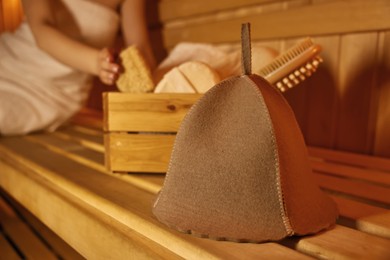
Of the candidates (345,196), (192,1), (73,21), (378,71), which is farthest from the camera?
(192,1)

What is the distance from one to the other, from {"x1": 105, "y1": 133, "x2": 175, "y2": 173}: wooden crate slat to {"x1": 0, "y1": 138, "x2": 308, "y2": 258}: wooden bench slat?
5cm

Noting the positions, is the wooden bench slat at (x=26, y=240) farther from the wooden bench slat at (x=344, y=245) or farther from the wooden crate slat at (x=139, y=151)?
the wooden bench slat at (x=344, y=245)

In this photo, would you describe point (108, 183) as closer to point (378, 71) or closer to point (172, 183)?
point (172, 183)

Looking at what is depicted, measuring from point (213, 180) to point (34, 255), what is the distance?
77 centimetres

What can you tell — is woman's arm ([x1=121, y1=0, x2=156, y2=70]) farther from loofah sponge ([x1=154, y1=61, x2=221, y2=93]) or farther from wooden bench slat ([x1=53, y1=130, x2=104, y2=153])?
loofah sponge ([x1=154, y1=61, x2=221, y2=93])

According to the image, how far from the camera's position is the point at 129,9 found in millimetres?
1669

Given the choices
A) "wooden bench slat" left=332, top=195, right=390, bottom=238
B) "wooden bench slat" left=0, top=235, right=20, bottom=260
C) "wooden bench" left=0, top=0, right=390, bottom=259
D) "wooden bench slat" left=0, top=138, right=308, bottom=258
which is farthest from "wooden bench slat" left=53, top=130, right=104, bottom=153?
"wooden bench slat" left=332, top=195, right=390, bottom=238

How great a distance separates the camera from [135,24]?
1692 millimetres

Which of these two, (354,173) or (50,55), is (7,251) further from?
(354,173)

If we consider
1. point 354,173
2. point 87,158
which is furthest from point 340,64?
point 87,158

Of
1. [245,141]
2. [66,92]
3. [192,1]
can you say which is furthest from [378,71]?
[66,92]

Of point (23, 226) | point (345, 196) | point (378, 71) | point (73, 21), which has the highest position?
point (73, 21)

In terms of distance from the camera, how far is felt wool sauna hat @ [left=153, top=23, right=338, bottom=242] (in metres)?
0.52

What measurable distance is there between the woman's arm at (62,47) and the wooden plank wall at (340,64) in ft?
1.87
